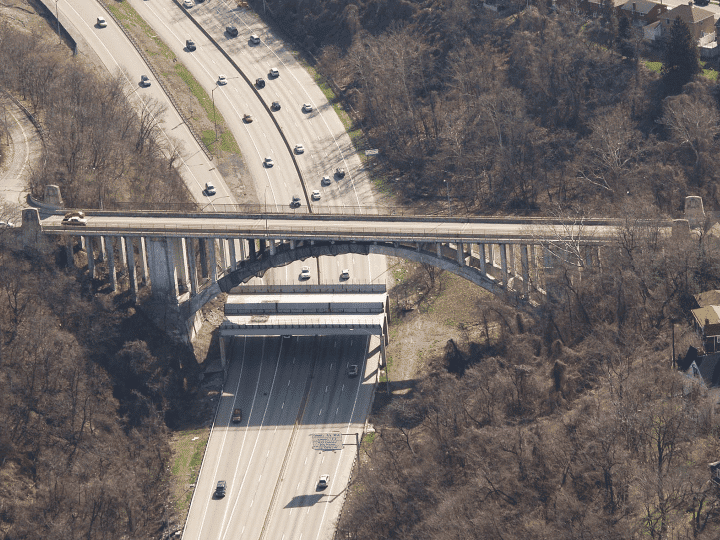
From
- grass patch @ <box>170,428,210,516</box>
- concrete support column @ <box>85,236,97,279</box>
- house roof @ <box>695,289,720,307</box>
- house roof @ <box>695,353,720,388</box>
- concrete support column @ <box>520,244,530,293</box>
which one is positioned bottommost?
grass patch @ <box>170,428,210,516</box>

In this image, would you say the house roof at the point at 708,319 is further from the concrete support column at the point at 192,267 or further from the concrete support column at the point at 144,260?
the concrete support column at the point at 144,260

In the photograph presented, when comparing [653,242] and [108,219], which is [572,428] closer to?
[653,242]

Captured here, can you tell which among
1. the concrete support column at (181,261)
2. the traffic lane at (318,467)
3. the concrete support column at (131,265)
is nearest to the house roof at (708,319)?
the traffic lane at (318,467)

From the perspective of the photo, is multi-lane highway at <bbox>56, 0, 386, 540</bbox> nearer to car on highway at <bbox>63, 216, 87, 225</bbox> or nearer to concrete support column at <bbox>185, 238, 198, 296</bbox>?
car on highway at <bbox>63, 216, 87, 225</bbox>

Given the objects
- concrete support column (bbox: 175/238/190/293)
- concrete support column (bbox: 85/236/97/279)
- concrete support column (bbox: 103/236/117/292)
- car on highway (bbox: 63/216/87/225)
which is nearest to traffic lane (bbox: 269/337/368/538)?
concrete support column (bbox: 175/238/190/293)

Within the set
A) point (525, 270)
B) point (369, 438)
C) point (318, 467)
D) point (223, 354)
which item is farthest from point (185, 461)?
point (525, 270)

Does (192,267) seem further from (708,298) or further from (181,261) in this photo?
(708,298)
